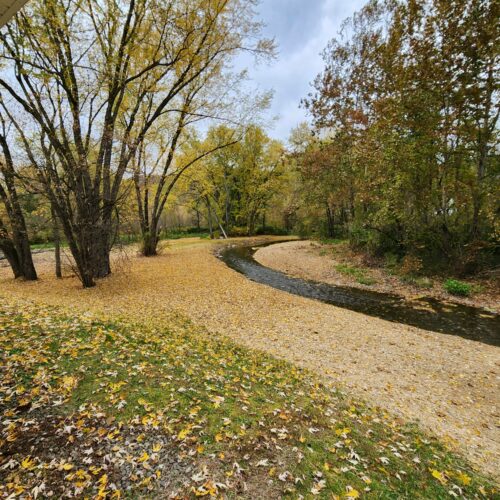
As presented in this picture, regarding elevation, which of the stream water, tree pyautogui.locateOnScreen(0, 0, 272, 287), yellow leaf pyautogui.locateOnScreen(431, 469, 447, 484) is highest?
tree pyautogui.locateOnScreen(0, 0, 272, 287)

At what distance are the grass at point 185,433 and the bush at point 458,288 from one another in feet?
29.5

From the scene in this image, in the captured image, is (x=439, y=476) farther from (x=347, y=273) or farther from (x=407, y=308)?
(x=347, y=273)

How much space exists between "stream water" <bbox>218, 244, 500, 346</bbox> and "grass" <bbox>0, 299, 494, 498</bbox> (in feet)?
18.8

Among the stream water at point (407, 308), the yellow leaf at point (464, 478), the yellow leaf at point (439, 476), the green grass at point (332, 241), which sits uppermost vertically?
the green grass at point (332, 241)

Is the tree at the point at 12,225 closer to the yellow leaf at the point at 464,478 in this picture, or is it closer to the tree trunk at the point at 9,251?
the tree trunk at the point at 9,251

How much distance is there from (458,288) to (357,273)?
15.3 feet

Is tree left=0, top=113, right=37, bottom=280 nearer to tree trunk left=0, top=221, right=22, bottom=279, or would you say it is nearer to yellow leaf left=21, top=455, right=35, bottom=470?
tree trunk left=0, top=221, right=22, bottom=279

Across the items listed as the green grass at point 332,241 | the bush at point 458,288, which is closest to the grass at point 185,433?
the bush at point 458,288

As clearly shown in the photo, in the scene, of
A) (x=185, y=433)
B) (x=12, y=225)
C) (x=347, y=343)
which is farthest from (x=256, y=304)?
(x=12, y=225)

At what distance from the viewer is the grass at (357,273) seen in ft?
44.1

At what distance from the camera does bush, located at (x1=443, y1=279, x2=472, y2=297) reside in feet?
35.0

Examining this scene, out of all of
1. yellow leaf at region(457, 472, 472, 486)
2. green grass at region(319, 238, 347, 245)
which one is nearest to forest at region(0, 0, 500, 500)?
yellow leaf at region(457, 472, 472, 486)

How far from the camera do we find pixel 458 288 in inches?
425

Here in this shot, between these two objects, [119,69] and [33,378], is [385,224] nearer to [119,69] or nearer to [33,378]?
[119,69]
